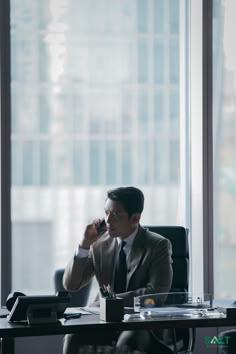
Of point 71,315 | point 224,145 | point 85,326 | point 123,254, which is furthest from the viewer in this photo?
point 224,145

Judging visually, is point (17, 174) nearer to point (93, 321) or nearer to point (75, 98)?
point (75, 98)

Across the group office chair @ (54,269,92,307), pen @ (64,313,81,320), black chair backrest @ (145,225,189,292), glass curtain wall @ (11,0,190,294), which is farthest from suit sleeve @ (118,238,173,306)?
glass curtain wall @ (11,0,190,294)

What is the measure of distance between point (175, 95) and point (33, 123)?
1.08m

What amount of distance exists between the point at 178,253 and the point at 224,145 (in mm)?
1401

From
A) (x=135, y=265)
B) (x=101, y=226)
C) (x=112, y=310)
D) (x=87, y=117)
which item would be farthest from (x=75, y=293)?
(x=112, y=310)

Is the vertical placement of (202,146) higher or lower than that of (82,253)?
higher

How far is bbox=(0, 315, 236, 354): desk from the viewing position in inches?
111

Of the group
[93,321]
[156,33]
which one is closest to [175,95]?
[156,33]

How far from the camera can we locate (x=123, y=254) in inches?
150

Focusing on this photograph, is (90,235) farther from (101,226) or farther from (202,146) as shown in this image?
(202,146)

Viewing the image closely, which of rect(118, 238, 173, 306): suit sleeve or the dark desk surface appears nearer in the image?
the dark desk surface

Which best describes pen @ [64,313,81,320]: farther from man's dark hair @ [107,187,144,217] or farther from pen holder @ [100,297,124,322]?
man's dark hair @ [107,187,144,217]

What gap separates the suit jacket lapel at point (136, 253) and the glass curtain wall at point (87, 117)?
1.14 metres

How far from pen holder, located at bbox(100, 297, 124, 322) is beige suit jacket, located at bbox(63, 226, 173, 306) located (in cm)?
49
